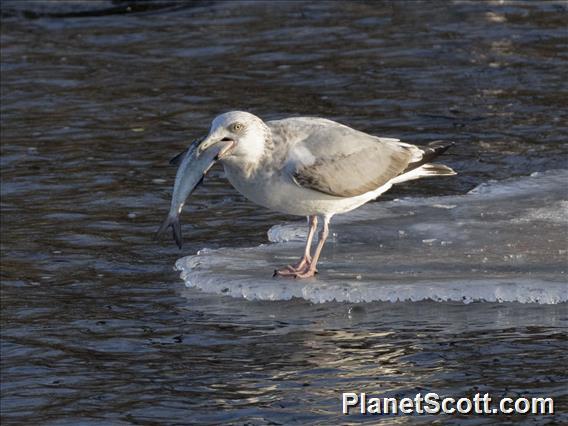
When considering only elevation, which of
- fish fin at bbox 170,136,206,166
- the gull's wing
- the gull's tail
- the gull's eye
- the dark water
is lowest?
the dark water

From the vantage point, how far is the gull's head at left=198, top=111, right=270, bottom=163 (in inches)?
336

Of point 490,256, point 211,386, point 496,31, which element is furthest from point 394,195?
point 496,31

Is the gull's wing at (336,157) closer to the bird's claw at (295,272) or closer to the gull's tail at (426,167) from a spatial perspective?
the gull's tail at (426,167)

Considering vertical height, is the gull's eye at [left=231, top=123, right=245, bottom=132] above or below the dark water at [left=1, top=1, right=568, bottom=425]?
above

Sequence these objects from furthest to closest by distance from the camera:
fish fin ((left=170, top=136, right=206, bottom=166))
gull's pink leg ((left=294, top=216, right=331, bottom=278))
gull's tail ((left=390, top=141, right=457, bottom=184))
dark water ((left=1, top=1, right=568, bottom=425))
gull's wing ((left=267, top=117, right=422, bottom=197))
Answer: gull's tail ((left=390, top=141, right=457, bottom=184)) → gull's pink leg ((left=294, top=216, right=331, bottom=278)) → gull's wing ((left=267, top=117, right=422, bottom=197)) → fish fin ((left=170, top=136, right=206, bottom=166)) → dark water ((left=1, top=1, right=568, bottom=425))

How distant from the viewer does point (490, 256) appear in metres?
9.21

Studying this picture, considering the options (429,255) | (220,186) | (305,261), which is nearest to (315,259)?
(305,261)

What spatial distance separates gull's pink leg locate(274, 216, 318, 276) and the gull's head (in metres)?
0.80

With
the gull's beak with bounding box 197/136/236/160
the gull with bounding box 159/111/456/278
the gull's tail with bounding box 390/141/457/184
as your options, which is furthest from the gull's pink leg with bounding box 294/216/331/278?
the gull's beak with bounding box 197/136/236/160

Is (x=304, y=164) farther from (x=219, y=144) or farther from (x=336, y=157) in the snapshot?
(x=219, y=144)

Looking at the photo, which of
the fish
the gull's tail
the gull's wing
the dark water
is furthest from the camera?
the gull's tail

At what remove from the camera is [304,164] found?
877cm

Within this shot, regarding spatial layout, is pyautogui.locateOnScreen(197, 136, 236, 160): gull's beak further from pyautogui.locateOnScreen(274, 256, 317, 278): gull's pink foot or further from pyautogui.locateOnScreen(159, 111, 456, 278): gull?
pyautogui.locateOnScreen(274, 256, 317, 278): gull's pink foot

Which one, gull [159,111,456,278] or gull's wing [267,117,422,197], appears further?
gull's wing [267,117,422,197]
